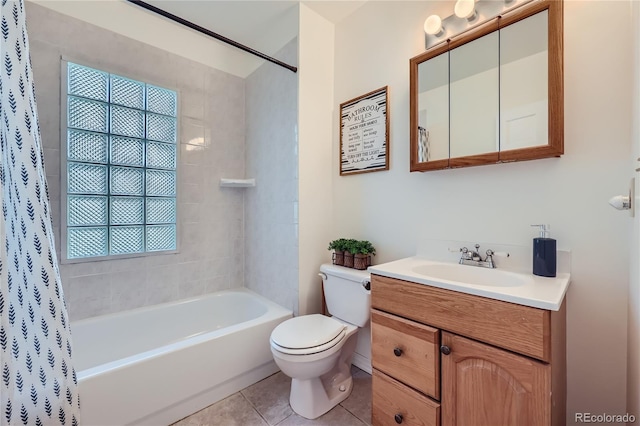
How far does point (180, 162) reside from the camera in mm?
2199

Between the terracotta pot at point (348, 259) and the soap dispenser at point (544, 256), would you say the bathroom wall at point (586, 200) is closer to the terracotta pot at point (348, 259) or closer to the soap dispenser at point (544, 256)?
the soap dispenser at point (544, 256)

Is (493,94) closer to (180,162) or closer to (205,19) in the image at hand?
(205,19)

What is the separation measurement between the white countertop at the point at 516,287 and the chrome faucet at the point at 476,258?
38 millimetres

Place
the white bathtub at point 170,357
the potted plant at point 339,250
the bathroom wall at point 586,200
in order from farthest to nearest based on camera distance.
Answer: the potted plant at point 339,250
the white bathtub at point 170,357
the bathroom wall at point 586,200

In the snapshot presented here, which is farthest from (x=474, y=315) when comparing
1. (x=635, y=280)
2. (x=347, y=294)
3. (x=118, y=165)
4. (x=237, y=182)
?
(x=118, y=165)

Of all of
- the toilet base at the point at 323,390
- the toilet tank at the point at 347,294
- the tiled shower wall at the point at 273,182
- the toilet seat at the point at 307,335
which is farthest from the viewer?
the tiled shower wall at the point at 273,182

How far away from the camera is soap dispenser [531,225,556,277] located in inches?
43.8

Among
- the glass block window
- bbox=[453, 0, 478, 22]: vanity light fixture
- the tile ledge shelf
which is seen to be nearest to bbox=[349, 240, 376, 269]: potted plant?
the tile ledge shelf

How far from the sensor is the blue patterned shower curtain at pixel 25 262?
0.79 m

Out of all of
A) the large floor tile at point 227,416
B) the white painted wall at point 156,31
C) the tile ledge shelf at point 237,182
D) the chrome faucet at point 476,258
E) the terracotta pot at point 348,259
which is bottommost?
the large floor tile at point 227,416

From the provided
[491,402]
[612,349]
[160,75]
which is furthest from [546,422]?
[160,75]

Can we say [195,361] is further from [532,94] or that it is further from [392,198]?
[532,94]

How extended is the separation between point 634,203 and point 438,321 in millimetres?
754

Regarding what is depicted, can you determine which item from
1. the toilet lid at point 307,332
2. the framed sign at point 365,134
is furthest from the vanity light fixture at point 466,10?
the toilet lid at point 307,332
